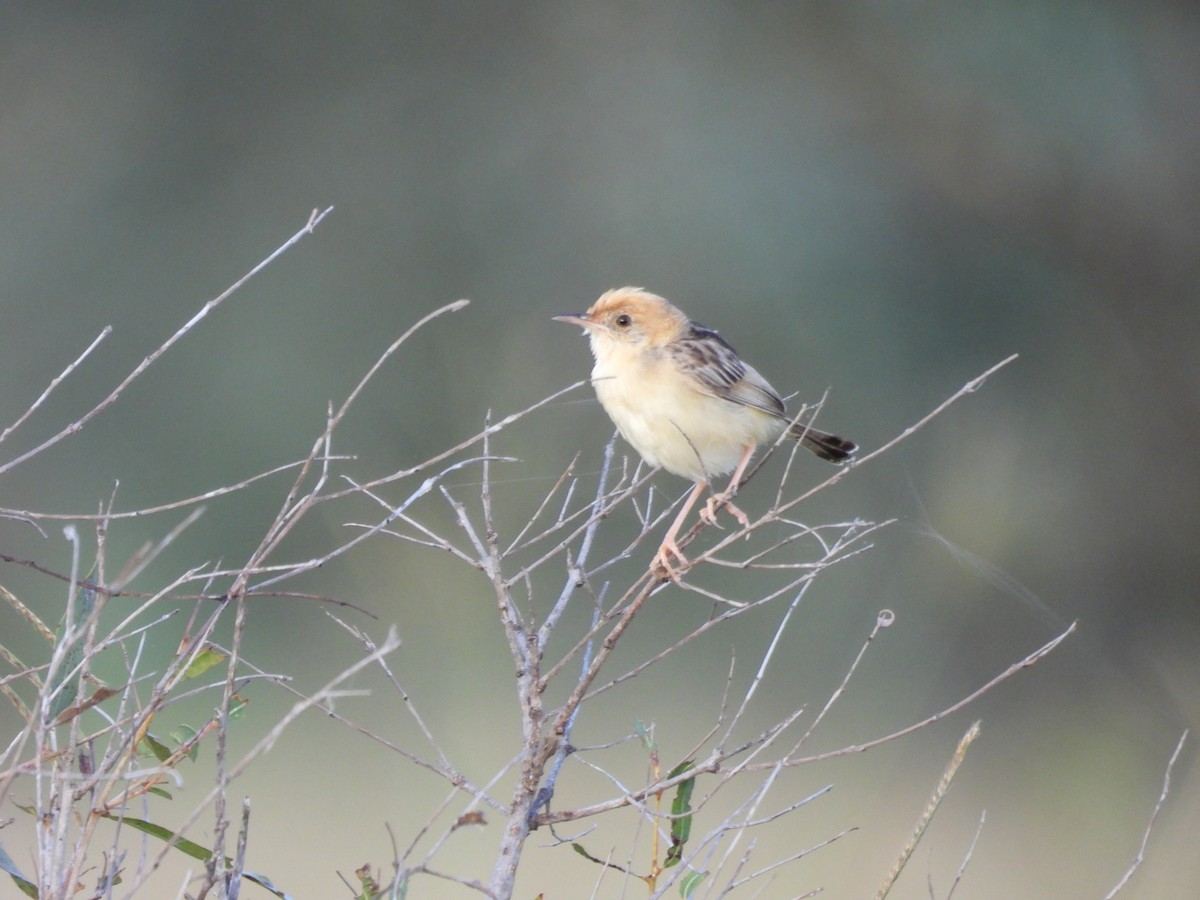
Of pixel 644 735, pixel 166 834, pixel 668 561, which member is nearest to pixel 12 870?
pixel 166 834

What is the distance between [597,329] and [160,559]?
326 centimetres

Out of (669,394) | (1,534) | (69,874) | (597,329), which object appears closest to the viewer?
(69,874)

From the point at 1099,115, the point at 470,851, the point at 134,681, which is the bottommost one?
the point at 470,851

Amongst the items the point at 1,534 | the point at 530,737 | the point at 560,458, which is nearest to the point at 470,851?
the point at 560,458

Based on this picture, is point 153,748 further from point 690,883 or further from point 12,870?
point 690,883

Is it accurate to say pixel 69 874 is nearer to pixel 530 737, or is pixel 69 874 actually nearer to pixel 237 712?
pixel 237 712

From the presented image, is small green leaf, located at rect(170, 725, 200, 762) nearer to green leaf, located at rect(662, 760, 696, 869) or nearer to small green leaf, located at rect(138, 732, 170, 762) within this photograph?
small green leaf, located at rect(138, 732, 170, 762)

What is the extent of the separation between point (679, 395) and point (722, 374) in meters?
0.13

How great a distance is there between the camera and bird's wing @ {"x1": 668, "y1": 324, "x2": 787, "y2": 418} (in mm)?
2438

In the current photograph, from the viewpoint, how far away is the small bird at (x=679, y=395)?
2346 millimetres

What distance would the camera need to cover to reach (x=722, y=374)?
2463 mm

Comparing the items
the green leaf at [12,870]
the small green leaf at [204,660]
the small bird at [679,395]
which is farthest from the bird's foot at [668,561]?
the green leaf at [12,870]

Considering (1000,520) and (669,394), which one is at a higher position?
(669,394)

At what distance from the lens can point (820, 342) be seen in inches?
207
